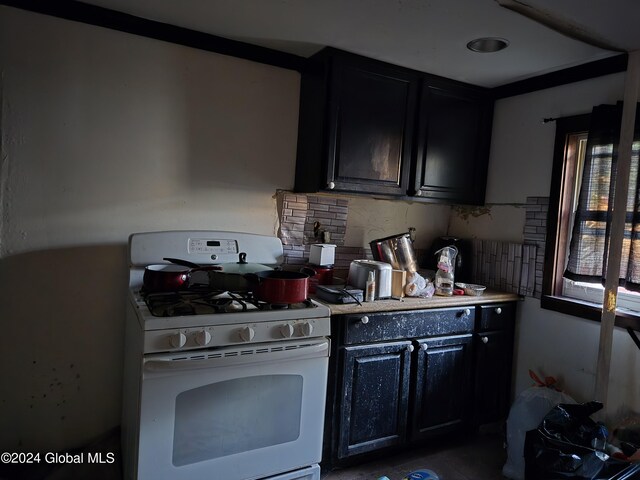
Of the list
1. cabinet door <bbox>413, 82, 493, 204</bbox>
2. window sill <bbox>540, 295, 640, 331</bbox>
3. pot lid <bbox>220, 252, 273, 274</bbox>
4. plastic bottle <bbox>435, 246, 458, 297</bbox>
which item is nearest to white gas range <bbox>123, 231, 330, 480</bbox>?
pot lid <bbox>220, 252, 273, 274</bbox>

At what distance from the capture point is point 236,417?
5.04 ft

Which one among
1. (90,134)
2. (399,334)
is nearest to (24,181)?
(90,134)

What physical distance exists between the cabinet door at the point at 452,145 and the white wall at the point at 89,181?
885 mm

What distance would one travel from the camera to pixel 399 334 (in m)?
2.05

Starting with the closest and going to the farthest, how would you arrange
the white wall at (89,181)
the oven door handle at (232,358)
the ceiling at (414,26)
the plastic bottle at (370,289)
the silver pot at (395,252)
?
the oven door handle at (232,358) < the ceiling at (414,26) < the white wall at (89,181) < the plastic bottle at (370,289) < the silver pot at (395,252)

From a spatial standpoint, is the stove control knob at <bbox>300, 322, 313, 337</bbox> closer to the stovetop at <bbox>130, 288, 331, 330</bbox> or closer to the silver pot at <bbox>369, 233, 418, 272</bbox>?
the stovetop at <bbox>130, 288, 331, 330</bbox>

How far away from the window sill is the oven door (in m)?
1.35

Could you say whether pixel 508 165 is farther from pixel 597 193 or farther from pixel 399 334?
pixel 399 334

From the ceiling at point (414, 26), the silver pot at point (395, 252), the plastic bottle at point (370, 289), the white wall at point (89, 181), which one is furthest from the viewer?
the silver pot at point (395, 252)

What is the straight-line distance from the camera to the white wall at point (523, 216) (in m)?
2.04

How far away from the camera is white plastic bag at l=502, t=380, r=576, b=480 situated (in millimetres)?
2041

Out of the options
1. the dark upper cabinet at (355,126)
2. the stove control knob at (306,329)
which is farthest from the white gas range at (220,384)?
the dark upper cabinet at (355,126)

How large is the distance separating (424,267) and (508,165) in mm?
791

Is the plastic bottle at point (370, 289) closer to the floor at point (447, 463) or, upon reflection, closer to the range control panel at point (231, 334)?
the range control panel at point (231, 334)
